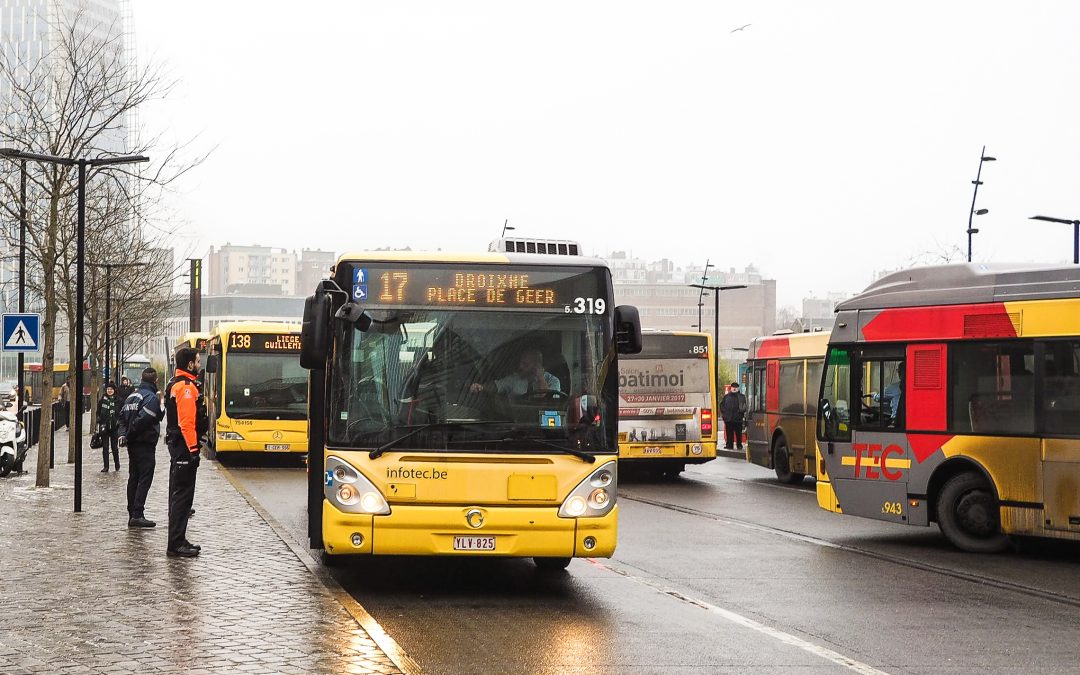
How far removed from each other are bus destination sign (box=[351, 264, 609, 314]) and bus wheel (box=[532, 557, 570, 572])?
8.56 ft

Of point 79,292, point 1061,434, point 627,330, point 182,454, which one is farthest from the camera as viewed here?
point 79,292

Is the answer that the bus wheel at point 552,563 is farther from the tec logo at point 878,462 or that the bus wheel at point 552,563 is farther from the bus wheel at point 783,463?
the bus wheel at point 783,463

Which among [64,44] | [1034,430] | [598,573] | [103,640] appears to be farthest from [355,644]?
[64,44]

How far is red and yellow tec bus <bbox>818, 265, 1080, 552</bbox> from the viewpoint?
14.3 m

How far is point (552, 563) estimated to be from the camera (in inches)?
506

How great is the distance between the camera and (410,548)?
10.9m

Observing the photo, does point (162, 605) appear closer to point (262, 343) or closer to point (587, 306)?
point (587, 306)

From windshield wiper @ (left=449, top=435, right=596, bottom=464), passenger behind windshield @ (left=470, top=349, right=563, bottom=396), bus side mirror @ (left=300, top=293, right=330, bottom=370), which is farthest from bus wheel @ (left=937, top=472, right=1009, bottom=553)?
bus side mirror @ (left=300, top=293, right=330, bottom=370)

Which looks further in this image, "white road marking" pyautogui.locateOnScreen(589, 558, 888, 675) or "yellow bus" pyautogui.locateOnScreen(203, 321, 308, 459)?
"yellow bus" pyautogui.locateOnScreen(203, 321, 308, 459)

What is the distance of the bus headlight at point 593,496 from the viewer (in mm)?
10945

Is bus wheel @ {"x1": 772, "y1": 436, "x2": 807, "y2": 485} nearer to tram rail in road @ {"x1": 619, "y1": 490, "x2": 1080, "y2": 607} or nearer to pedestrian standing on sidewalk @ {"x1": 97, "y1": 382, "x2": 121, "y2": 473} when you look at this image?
tram rail in road @ {"x1": 619, "y1": 490, "x2": 1080, "y2": 607}

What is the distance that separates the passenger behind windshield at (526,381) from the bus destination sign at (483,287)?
440mm

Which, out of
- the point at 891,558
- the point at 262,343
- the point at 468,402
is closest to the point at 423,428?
the point at 468,402

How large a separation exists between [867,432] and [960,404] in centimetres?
136
